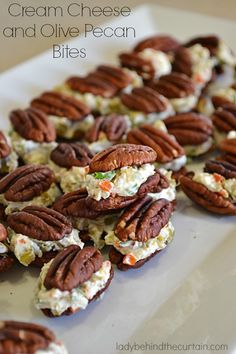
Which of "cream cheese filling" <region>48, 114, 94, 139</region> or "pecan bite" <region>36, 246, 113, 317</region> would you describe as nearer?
"pecan bite" <region>36, 246, 113, 317</region>

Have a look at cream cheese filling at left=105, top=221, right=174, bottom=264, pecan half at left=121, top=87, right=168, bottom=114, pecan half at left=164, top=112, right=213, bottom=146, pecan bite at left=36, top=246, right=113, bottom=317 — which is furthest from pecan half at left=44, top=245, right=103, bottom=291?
pecan half at left=121, top=87, right=168, bottom=114

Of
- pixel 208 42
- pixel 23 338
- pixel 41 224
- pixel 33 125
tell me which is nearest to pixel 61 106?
pixel 33 125

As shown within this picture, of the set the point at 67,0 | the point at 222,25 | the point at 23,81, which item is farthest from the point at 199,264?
the point at 67,0

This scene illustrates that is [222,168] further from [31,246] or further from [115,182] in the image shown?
[31,246]

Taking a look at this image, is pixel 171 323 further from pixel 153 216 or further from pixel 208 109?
pixel 208 109

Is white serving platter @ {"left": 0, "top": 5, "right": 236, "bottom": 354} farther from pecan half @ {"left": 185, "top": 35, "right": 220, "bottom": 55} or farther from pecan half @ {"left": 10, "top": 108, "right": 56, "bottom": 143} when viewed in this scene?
pecan half @ {"left": 185, "top": 35, "right": 220, "bottom": 55}
